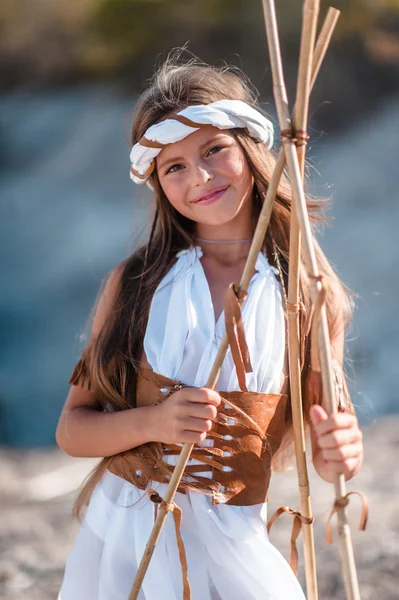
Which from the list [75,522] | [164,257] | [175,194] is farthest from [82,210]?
[175,194]

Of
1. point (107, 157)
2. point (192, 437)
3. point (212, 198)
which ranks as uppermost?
point (107, 157)

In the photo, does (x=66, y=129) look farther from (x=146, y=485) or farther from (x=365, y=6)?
(x=146, y=485)

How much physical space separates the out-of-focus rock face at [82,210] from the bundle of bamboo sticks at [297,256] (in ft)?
10.0

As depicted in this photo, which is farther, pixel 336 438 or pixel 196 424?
pixel 196 424

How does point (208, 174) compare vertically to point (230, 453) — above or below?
above

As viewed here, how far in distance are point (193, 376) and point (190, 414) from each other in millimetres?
167

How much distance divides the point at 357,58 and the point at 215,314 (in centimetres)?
303

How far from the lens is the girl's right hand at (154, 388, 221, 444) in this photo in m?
1.32

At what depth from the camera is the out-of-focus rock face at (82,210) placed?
4379 mm

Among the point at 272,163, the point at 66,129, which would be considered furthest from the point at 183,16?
the point at 272,163

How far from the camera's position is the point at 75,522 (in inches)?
121

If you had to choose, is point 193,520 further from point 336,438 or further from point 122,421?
point 336,438

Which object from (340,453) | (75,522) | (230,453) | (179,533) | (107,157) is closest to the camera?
(340,453)

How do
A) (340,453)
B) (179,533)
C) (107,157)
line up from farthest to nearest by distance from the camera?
(107,157), (179,533), (340,453)
